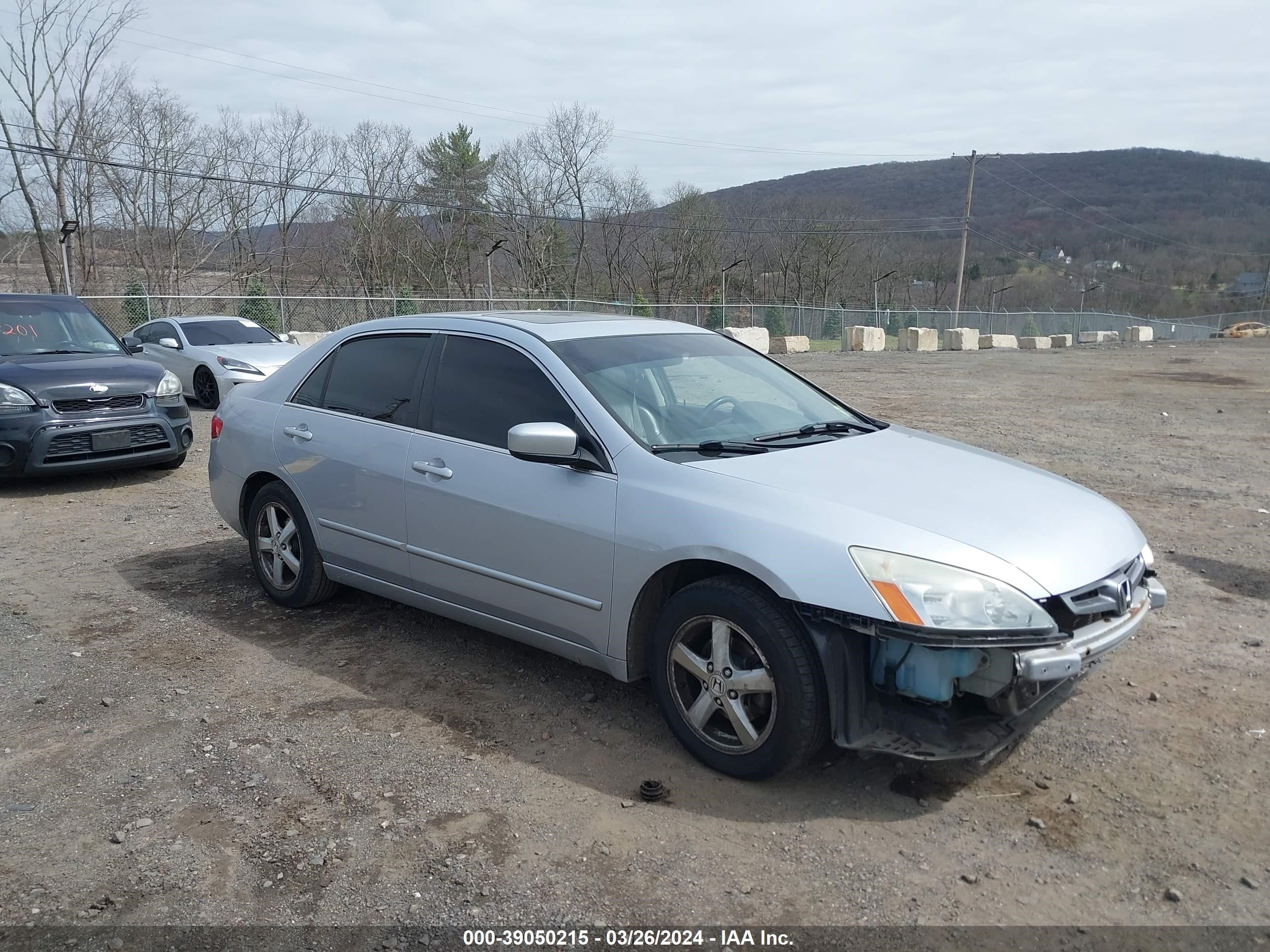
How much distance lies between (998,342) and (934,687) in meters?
42.7

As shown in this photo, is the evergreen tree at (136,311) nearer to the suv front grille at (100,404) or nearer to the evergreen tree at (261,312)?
the evergreen tree at (261,312)

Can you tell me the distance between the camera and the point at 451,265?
51.0m

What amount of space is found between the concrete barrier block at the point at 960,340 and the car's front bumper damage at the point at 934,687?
3789 centimetres

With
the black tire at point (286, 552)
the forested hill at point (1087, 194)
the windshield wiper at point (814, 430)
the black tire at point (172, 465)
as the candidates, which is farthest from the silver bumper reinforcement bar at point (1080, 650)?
the forested hill at point (1087, 194)

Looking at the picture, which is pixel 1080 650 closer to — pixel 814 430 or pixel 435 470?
pixel 814 430

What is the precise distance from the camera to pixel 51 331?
9062mm

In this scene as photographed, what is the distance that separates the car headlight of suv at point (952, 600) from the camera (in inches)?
115

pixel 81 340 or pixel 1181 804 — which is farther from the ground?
pixel 81 340

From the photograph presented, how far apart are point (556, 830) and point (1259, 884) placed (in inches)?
84.8

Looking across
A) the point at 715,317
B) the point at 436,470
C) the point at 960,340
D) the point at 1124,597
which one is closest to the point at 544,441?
the point at 436,470

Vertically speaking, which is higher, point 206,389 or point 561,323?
point 561,323

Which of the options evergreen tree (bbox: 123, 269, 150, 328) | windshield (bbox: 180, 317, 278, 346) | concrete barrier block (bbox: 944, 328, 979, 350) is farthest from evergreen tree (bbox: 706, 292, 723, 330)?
windshield (bbox: 180, 317, 278, 346)

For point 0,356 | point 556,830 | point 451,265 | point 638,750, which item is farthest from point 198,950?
point 451,265

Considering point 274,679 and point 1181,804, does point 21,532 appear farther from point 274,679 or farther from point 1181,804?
point 1181,804
